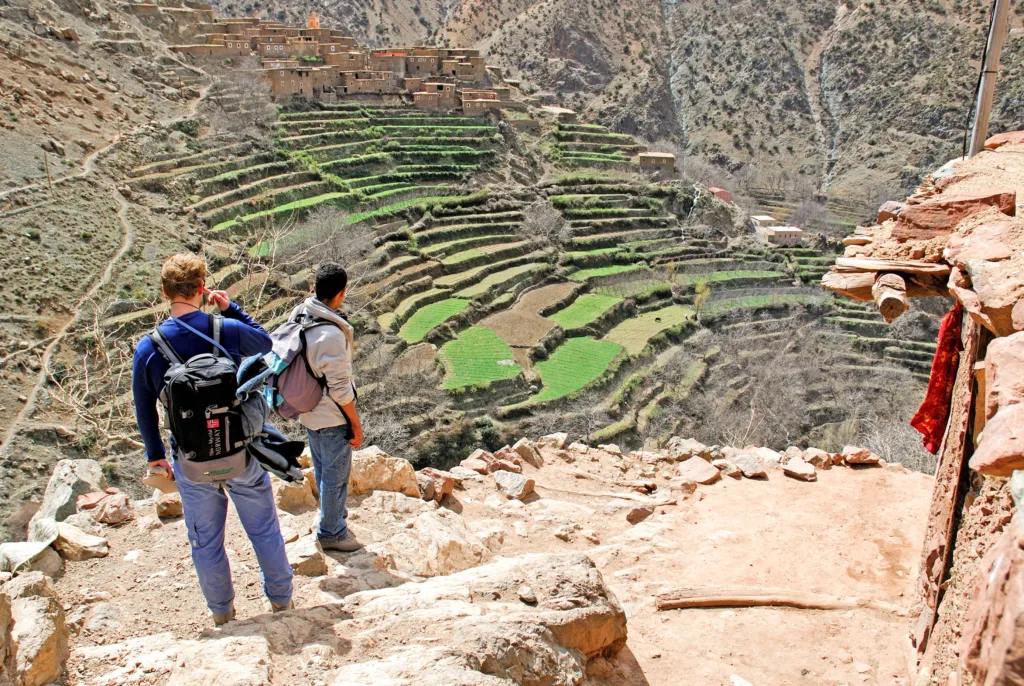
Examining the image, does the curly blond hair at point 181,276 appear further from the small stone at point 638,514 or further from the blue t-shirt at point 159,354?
the small stone at point 638,514

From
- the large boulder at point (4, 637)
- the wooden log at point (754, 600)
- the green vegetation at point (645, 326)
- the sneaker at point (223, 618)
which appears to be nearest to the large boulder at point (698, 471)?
the wooden log at point (754, 600)

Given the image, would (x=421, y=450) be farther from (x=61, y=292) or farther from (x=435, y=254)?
(x=435, y=254)

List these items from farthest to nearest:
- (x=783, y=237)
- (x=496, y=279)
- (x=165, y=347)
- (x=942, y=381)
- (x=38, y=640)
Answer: (x=783, y=237)
(x=496, y=279)
(x=942, y=381)
(x=165, y=347)
(x=38, y=640)

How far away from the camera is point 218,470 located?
124 inches

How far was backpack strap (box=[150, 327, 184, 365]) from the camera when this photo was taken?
10.3ft

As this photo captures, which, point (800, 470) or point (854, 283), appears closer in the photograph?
point (854, 283)

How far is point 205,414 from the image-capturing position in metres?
3.05

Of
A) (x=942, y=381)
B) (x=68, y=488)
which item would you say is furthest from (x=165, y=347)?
(x=942, y=381)

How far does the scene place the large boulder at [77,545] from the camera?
392 centimetres

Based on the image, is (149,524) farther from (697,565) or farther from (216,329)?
(697,565)

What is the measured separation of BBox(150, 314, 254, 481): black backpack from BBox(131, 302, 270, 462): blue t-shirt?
0.04 meters

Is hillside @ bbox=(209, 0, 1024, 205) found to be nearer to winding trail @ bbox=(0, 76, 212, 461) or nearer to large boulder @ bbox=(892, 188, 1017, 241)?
winding trail @ bbox=(0, 76, 212, 461)

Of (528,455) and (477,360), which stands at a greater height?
(528,455)

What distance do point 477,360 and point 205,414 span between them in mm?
17168
